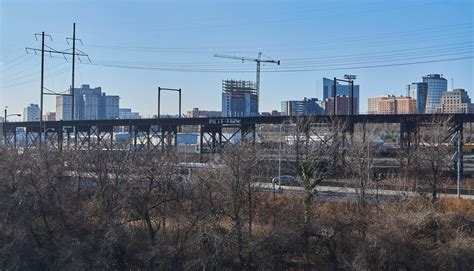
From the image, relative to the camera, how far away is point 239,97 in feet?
529

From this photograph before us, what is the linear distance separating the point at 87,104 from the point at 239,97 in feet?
192

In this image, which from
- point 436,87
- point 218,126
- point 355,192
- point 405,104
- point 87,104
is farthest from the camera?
point 87,104

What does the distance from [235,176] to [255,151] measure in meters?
2.48

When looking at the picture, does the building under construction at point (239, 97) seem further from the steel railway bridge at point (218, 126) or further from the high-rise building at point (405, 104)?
the steel railway bridge at point (218, 126)

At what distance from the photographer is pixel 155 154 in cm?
3077

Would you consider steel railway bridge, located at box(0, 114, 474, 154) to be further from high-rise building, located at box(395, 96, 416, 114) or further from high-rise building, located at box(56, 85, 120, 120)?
high-rise building, located at box(56, 85, 120, 120)

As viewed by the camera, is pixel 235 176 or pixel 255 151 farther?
pixel 255 151

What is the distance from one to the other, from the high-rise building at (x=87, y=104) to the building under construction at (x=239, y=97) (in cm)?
3873

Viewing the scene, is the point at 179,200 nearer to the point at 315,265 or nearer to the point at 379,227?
the point at 315,265

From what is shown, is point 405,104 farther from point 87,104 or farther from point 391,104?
point 87,104

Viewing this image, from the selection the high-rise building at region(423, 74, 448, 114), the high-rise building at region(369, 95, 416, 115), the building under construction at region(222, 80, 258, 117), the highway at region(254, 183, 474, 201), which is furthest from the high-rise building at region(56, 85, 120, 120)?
the highway at region(254, 183, 474, 201)

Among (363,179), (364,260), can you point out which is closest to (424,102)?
(363,179)

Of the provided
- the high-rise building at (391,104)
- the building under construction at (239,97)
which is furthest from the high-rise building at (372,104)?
the building under construction at (239,97)

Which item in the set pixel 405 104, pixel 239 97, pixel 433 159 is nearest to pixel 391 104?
pixel 405 104
